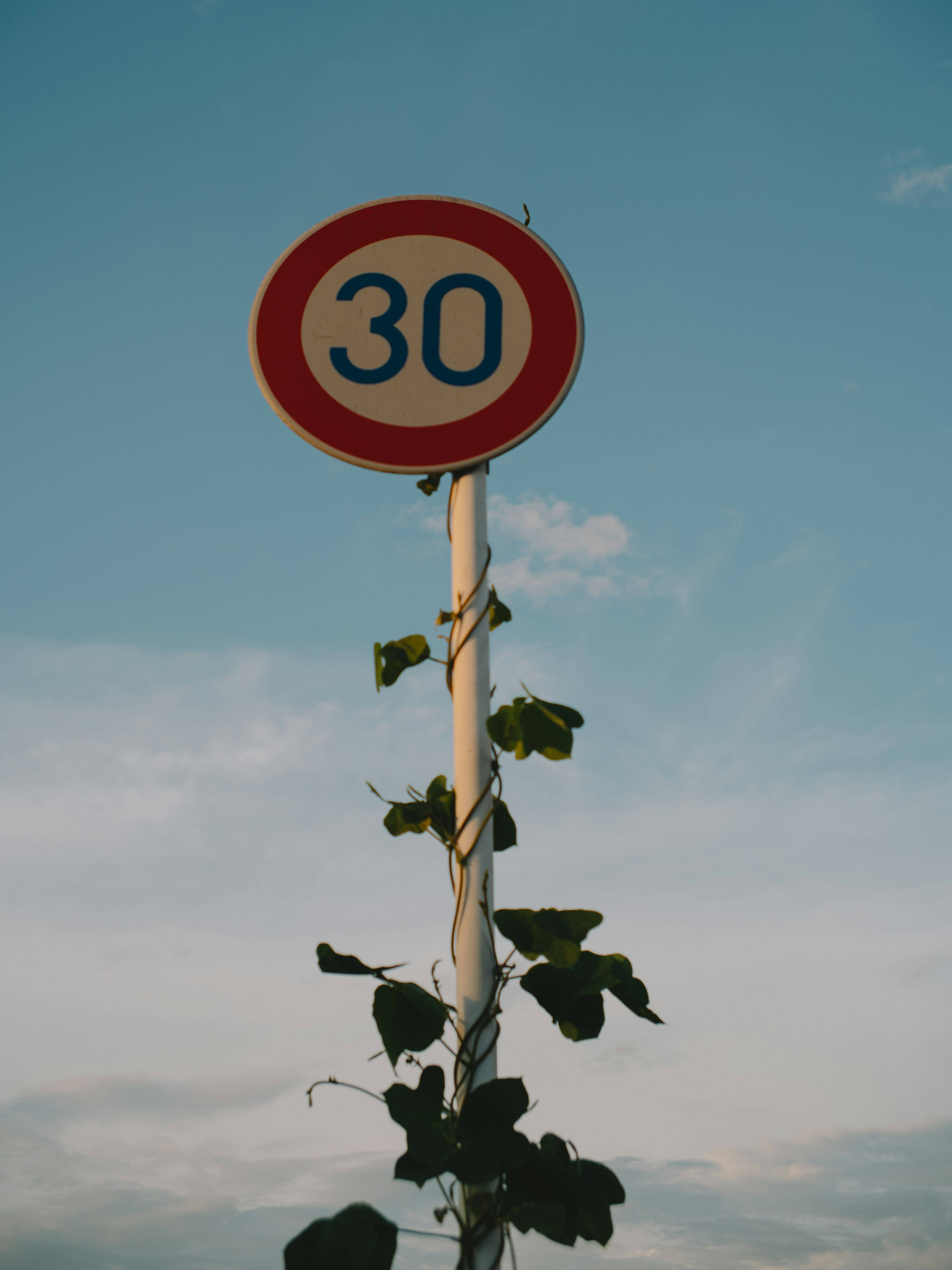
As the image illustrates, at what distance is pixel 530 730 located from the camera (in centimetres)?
145

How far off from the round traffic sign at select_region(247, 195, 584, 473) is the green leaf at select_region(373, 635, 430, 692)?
290 mm

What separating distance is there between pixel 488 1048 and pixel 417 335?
116 cm

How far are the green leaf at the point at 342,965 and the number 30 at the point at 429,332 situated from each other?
944 mm

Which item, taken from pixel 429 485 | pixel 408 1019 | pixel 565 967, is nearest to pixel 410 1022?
pixel 408 1019

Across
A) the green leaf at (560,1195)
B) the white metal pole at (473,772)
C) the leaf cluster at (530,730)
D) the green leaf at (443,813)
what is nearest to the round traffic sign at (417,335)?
the white metal pole at (473,772)

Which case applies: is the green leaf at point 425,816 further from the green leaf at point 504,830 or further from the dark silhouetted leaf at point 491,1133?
the dark silhouetted leaf at point 491,1133

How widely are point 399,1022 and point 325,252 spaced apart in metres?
1.31

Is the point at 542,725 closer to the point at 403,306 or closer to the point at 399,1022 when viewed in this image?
the point at 399,1022

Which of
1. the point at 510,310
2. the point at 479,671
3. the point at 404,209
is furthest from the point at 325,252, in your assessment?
the point at 479,671

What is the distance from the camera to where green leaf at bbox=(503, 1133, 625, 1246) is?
1.31 m

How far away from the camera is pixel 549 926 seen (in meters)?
1.45

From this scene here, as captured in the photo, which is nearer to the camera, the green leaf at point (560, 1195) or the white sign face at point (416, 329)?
the green leaf at point (560, 1195)

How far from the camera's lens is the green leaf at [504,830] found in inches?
60.1

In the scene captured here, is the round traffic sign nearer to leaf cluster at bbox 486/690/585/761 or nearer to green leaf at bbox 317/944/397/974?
leaf cluster at bbox 486/690/585/761
